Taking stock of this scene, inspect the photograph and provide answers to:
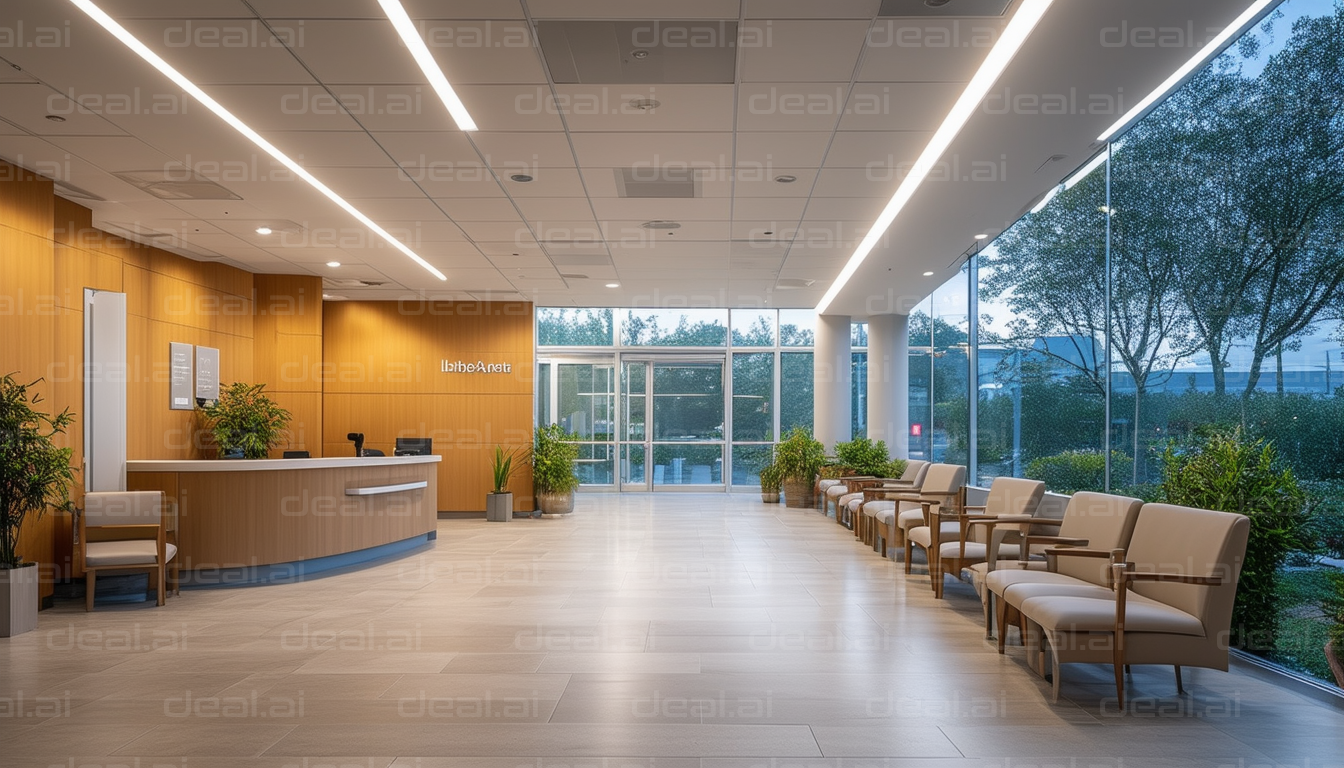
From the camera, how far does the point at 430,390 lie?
13.7m

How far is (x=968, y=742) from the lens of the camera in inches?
148

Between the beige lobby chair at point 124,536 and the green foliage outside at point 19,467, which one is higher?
the green foliage outside at point 19,467

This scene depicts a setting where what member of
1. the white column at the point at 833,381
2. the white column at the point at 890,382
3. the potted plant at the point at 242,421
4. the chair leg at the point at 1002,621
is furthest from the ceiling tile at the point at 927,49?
the white column at the point at 833,381

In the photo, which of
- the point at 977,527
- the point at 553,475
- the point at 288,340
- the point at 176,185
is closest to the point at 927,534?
the point at 977,527

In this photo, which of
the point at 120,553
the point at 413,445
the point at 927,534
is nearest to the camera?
the point at 120,553

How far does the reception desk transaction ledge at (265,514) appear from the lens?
7562 millimetres

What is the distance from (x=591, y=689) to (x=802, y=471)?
10531 mm

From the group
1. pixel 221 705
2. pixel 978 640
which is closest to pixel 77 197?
pixel 221 705

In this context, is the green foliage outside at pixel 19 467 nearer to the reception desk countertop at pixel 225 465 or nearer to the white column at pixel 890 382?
the reception desk countertop at pixel 225 465

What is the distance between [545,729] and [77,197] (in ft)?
21.8

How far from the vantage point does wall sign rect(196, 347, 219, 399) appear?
10.2 m

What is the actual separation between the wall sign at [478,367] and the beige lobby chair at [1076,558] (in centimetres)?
922

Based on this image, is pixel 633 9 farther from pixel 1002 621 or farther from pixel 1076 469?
pixel 1076 469

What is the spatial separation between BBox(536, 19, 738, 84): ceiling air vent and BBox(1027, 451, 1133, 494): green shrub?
4233 millimetres
